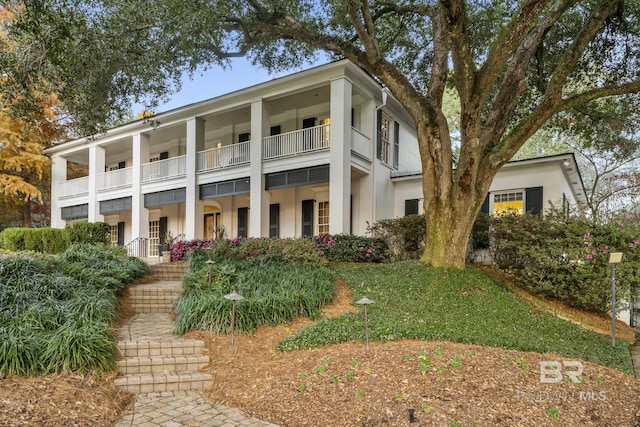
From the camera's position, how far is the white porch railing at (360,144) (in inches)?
514

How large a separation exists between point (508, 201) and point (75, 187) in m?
19.9

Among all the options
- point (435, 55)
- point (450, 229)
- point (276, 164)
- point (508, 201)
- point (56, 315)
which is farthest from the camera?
point (276, 164)

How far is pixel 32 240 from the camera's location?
1482 cm

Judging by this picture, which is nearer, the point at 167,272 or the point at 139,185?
the point at 167,272

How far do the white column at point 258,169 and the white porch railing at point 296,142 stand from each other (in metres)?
0.27

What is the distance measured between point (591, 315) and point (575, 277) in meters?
1.09

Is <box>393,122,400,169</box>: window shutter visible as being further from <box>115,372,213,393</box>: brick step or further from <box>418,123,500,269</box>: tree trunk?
<box>115,372,213,393</box>: brick step

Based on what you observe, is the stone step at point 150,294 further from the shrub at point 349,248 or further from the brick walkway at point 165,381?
the shrub at point 349,248

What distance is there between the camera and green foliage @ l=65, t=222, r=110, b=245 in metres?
15.6

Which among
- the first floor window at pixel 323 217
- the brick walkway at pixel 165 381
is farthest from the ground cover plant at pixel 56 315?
the first floor window at pixel 323 217

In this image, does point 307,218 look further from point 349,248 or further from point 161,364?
point 161,364

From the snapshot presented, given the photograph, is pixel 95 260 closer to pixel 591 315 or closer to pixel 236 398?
pixel 236 398

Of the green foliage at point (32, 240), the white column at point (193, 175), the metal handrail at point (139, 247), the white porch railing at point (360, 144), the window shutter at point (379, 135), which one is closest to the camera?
the white porch railing at point (360, 144)

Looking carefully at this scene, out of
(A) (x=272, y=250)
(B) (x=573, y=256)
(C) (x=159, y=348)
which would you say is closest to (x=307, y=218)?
(A) (x=272, y=250)
